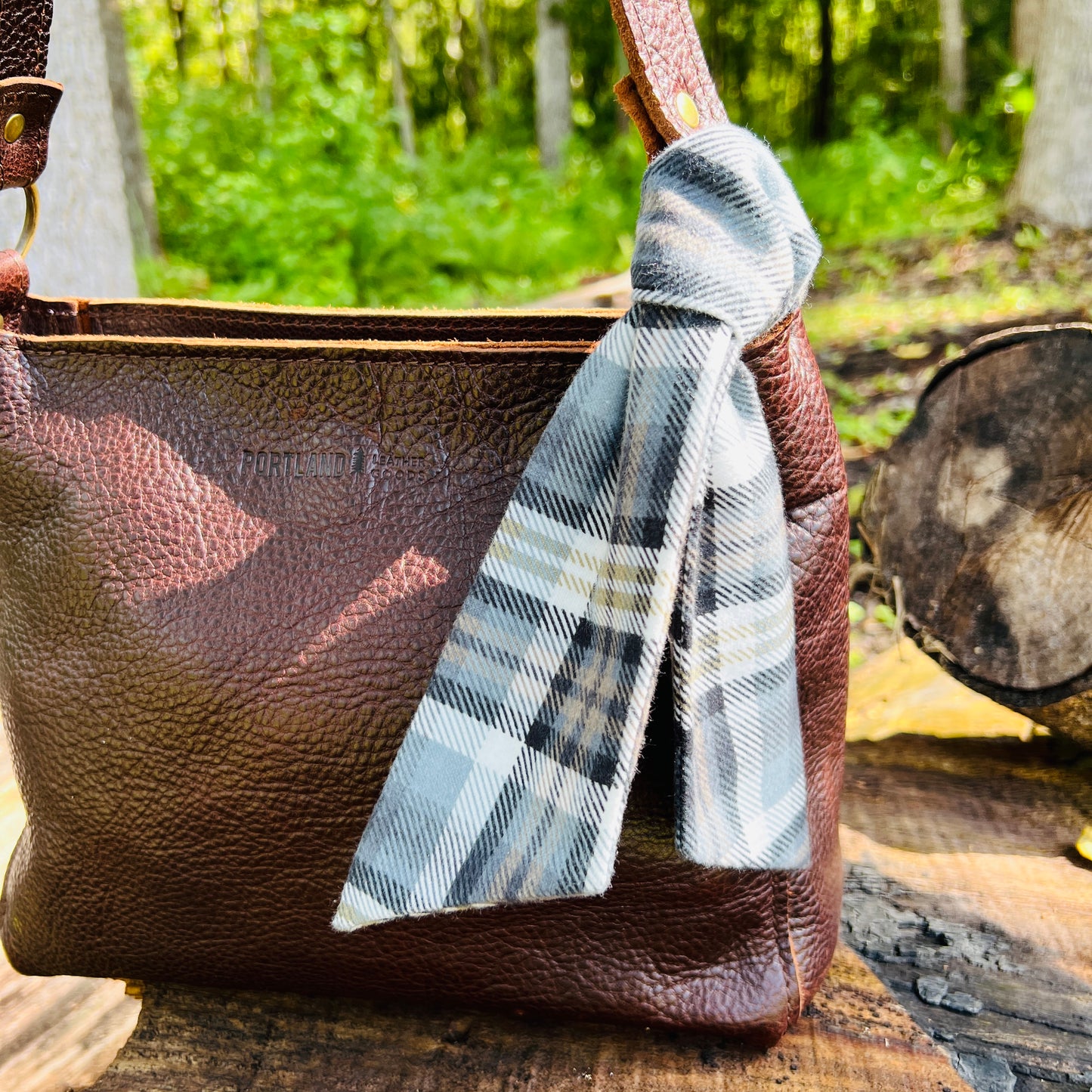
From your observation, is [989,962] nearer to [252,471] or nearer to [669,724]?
[669,724]

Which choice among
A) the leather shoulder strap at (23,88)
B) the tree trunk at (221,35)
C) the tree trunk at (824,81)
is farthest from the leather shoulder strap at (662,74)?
the tree trunk at (221,35)

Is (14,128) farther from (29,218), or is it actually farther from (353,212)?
(353,212)

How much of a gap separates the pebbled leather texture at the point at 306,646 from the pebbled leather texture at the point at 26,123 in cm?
19

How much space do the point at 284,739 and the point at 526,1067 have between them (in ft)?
1.24

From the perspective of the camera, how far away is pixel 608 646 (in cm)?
72

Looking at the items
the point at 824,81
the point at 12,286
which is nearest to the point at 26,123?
the point at 12,286

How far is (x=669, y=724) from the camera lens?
2.70 ft

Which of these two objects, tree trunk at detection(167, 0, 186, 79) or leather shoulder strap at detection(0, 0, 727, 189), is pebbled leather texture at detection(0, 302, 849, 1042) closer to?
leather shoulder strap at detection(0, 0, 727, 189)

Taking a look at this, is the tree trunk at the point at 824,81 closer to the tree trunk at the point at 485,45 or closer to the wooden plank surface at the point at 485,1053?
the tree trunk at the point at 485,45

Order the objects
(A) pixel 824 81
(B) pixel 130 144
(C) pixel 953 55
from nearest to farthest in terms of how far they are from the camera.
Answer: (B) pixel 130 144, (C) pixel 953 55, (A) pixel 824 81

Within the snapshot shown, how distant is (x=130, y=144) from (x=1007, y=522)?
661 centimetres

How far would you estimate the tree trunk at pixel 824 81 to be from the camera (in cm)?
1481

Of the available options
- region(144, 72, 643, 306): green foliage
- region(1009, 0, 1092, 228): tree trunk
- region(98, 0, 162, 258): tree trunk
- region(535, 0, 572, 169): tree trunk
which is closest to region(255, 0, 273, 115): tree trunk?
region(144, 72, 643, 306): green foliage

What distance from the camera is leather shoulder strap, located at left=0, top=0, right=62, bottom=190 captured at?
94cm
